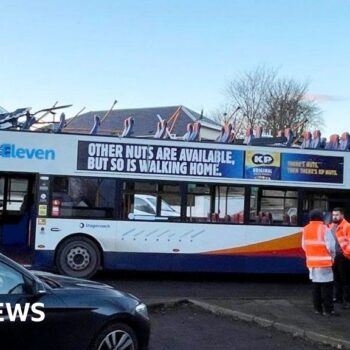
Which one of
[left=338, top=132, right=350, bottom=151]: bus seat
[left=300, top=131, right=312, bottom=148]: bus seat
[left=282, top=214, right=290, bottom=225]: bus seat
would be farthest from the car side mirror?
[left=338, top=132, right=350, bottom=151]: bus seat

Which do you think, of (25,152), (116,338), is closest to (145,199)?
(25,152)

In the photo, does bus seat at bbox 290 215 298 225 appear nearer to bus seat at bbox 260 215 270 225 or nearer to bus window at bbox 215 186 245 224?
bus seat at bbox 260 215 270 225

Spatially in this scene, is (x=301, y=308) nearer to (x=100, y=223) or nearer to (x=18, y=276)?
(x=100, y=223)

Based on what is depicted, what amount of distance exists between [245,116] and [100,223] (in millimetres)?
51085

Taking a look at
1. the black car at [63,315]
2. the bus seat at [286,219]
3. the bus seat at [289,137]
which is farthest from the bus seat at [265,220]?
the black car at [63,315]

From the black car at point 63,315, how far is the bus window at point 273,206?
797 cm

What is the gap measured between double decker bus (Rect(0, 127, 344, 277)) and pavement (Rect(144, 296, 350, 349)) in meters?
2.82

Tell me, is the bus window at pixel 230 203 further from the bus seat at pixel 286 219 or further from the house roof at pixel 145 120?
the house roof at pixel 145 120

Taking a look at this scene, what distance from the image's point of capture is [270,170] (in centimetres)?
1418

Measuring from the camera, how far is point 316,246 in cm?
996

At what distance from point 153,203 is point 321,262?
4695 mm

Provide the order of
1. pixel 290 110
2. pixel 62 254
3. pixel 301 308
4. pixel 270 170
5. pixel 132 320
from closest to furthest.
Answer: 1. pixel 132 320
2. pixel 301 308
3. pixel 62 254
4. pixel 270 170
5. pixel 290 110

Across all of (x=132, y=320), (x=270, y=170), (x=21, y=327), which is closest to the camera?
(x=21, y=327)

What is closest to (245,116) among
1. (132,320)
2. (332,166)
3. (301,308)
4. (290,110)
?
(290,110)
